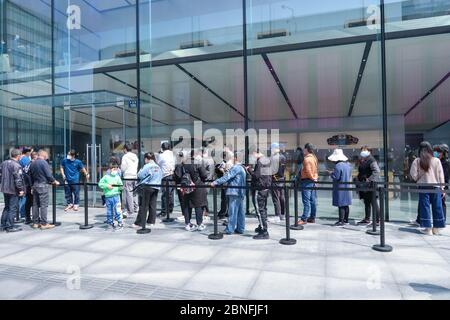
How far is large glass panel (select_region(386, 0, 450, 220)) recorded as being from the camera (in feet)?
24.6

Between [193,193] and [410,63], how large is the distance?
7.80 m

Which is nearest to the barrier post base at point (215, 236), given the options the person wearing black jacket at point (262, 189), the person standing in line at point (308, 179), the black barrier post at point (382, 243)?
the person wearing black jacket at point (262, 189)

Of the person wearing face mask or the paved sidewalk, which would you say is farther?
the person wearing face mask

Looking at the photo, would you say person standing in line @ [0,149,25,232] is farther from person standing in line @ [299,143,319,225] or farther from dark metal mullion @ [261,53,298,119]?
dark metal mullion @ [261,53,298,119]

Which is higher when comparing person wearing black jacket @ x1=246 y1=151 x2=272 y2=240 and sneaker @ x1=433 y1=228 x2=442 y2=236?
person wearing black jacket @ x1=246 y1=151 x2=272 y2=240

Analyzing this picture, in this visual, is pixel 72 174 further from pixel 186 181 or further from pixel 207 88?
pixel 207 88

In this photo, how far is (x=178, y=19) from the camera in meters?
9.35

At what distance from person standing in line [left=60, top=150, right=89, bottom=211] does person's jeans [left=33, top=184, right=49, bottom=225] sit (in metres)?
1.61

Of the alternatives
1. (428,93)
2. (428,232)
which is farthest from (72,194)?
(428,93)

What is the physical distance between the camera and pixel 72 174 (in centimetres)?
864

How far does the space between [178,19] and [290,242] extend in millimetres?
7265

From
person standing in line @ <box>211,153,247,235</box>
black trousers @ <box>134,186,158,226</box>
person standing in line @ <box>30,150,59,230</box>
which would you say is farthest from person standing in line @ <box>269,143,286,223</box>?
person standing in line @ <box>30,150,59,230</box>
